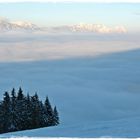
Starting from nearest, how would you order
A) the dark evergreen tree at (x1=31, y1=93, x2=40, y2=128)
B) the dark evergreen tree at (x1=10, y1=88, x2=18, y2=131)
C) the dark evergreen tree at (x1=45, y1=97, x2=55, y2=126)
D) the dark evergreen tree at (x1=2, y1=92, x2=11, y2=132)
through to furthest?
1. the dark evergreen tree at (x1=10, y1=88, x2=18, y2=131)
2. the dark evergreen tree at (x1=2, y1=92, x2=11, y2=132)
3. the dark evergreen tree at (x1=31, y1=93, x2=40, y2=128)
4. the dark evergreen tree at (x1=45, y1=97, x2=55, y2=126)

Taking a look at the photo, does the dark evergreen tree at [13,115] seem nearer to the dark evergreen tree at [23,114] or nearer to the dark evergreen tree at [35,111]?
the dark evergreen tree at [23,114]

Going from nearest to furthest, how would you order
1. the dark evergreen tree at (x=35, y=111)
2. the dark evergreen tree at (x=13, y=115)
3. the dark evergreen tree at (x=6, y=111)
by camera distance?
the dark evergreen tree at (x=13, y=115), the dark evergreen tree at (x=6, y=111), the dark evergreen tree at (x=35, y=111)

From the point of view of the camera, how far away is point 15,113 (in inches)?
1206

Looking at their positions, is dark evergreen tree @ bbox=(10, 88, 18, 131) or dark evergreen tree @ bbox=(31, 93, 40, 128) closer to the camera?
dark evergreen tree @ bbox=(10, 88, 18, 131)

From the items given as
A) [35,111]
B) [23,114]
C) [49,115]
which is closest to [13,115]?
[23,114]

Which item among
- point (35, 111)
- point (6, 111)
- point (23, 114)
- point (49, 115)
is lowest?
point (23, 114)

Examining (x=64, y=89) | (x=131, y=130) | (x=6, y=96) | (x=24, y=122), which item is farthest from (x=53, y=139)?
(x=64, y=89)

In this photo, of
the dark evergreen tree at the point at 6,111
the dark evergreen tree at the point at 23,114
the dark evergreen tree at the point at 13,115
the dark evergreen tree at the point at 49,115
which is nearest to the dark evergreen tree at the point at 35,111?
the dark evergreen tree at the point at 23,114

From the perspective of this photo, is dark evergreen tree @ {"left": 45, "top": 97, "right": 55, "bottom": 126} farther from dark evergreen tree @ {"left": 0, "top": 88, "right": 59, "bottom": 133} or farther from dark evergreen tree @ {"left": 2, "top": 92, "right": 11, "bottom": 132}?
dark evergreen tree @ {"left": 2, "top": 92, "right": 11, "bottom": 132}

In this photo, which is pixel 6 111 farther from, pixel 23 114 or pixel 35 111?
pixel 35 111

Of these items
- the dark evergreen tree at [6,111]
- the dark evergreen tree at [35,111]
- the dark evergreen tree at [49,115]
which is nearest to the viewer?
the dark evergreen tree at [6,111]

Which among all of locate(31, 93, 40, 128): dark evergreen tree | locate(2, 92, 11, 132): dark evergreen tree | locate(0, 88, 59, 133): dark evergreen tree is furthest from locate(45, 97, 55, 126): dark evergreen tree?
locate(2, 92, 11, 132): dark evergreen tree

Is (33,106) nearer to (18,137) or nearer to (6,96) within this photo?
(6,96)

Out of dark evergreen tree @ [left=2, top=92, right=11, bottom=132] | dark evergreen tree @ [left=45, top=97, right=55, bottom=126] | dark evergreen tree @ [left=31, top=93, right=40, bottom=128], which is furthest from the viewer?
dark evergreen tree @ [left=45, top=97, right=55, bottom=126]
